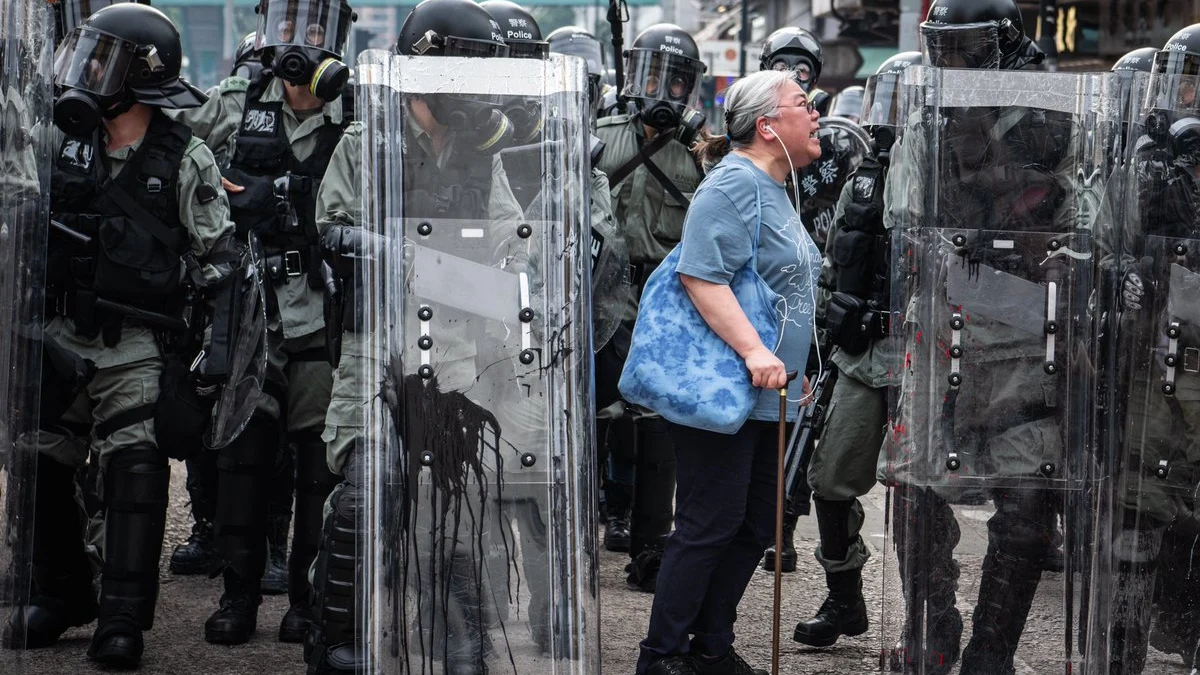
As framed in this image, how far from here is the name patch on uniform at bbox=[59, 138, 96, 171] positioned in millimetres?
4809

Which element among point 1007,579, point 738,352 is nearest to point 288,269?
point 738,352

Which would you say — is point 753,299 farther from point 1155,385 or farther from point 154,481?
point 154,481

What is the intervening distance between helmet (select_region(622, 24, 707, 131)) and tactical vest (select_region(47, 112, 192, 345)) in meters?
2.17

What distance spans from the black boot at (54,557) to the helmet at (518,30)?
1.94 metres

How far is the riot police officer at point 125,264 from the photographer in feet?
15.7

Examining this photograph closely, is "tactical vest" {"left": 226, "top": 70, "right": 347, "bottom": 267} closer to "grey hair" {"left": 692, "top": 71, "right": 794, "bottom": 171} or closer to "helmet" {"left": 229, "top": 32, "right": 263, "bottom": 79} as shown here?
"helmet" {"left": 229, "top": 32, "right": 263, "bottom": 79}

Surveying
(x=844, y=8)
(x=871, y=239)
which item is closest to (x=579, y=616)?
(x=871, y=239)

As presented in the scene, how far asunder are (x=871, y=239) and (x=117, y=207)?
2360 millimetres

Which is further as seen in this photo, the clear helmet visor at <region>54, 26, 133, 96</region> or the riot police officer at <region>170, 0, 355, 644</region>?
the riot police officer at <region>170, 0, 355, 644</region>

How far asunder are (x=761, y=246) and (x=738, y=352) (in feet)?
1.06

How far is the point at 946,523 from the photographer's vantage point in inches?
164

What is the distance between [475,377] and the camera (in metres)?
3.79

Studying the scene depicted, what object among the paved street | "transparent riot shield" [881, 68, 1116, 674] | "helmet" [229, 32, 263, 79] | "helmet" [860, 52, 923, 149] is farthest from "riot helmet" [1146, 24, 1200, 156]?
"helmet" [229, 32, 263, 79]

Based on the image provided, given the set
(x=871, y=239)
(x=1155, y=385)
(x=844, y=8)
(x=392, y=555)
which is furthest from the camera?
(x=844, y=8)
